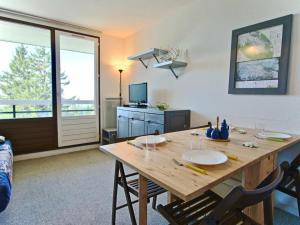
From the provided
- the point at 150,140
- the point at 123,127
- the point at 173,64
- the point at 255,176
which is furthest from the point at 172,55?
the point at 255,176

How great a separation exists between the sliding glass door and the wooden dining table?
2722 mm

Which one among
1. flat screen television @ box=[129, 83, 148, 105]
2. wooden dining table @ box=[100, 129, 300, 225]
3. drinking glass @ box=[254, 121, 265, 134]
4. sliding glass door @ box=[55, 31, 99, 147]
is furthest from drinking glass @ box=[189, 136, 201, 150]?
sliding glass door @ box=[55, 31, 99, 147]

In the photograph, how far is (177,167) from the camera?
1.03m

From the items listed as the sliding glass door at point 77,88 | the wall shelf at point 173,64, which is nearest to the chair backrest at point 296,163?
the wall shelf at point 173,64

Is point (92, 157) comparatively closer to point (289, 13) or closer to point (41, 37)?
point (41, 37)

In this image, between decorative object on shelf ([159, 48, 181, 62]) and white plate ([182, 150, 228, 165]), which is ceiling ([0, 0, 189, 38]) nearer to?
decorative object on shelf ([159, 48, 181, 62])

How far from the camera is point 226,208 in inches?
30.1

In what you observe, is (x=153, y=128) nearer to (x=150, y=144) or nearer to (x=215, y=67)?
(x=215, y=67)

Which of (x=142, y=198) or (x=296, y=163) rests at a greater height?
(x=296, y=163)

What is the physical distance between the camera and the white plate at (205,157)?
1.05m

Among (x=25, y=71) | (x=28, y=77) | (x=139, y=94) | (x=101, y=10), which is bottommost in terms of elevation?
(x=139, y=94)

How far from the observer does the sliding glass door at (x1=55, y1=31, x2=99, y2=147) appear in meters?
3.65

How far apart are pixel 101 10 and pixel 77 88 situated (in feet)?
5.23

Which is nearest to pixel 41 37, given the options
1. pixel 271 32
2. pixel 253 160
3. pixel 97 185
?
pixel 97 185
